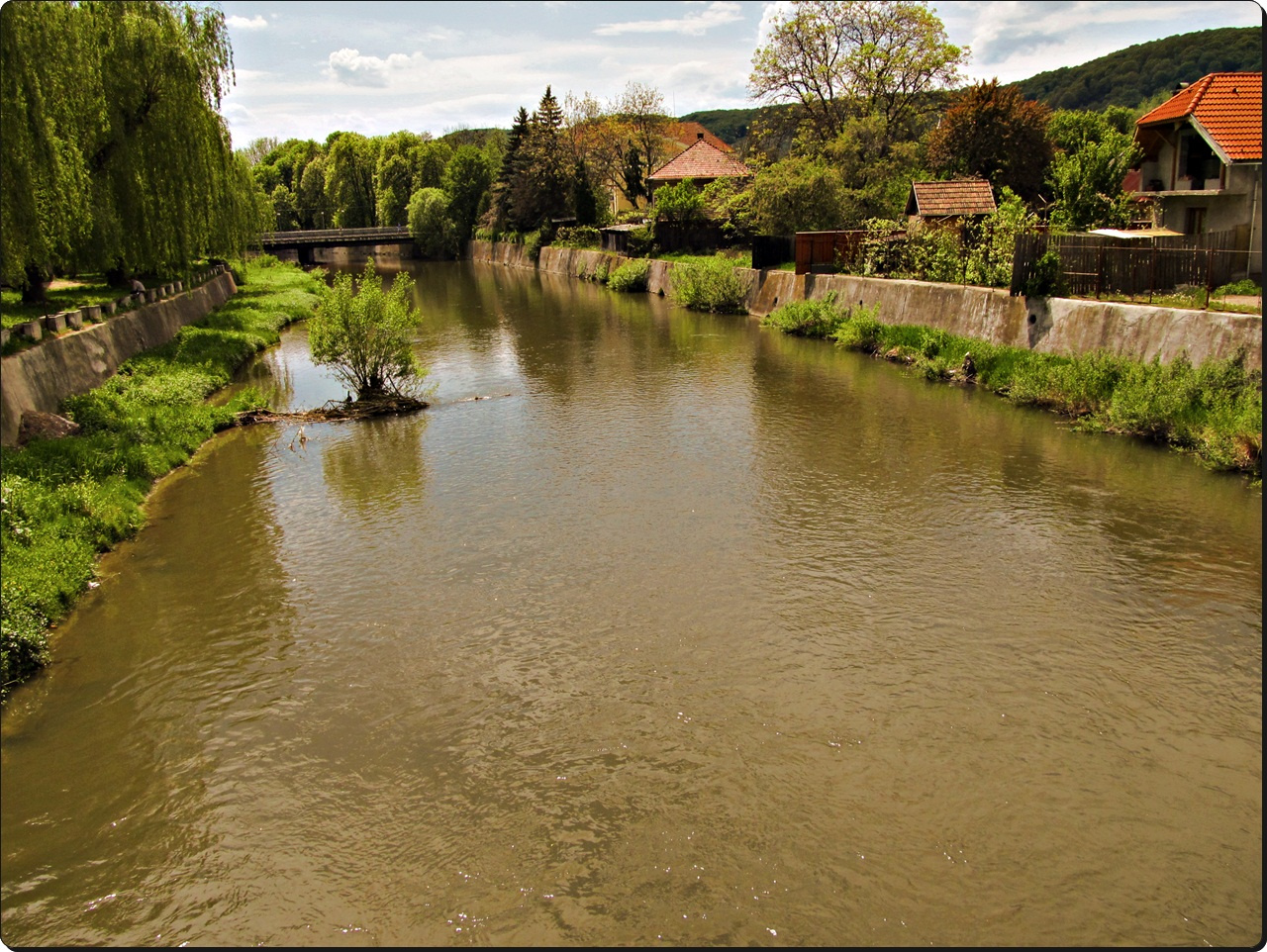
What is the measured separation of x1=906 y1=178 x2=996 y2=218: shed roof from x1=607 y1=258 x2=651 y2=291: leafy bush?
16.2 m

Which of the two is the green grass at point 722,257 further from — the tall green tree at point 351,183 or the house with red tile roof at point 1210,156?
the tall green tree at point 351,183

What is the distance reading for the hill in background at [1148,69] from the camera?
3167 inches

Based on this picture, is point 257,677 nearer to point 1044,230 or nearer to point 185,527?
point 185,527

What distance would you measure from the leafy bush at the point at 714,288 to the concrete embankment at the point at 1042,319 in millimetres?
1823

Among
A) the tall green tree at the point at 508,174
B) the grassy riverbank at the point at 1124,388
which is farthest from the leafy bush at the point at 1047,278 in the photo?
the tall green tree at the point at 508,174

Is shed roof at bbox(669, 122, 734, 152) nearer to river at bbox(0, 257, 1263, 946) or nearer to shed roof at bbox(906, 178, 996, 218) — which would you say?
shed roof at bbox(906, 178, 996, 218)

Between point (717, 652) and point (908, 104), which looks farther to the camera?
point (908, 104)

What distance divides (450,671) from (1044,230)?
71.3ft

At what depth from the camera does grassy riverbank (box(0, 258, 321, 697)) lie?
9.70m

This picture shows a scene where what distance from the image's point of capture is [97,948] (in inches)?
237

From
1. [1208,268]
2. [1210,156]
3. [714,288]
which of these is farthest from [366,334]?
[1210,156]

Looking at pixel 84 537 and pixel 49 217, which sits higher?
pixel 49 217

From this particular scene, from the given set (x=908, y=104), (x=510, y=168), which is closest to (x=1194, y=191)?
(x=908, y=104)

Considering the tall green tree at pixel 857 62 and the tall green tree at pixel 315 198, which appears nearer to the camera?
the tall green tree at pixel 857 62
